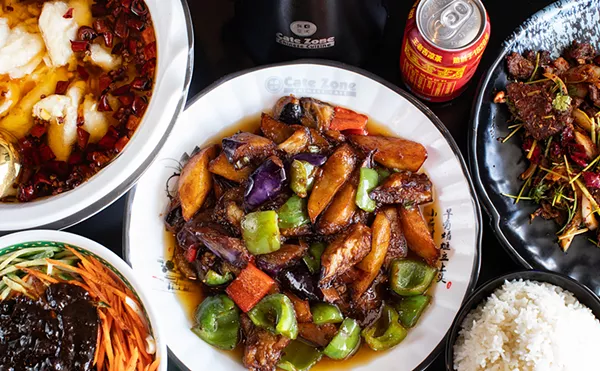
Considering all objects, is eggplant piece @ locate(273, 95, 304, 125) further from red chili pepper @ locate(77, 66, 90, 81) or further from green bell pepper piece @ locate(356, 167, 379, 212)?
red chili pepper @ locate(77, 66, 90, 81)

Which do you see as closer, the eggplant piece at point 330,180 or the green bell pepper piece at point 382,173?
the eggplant piece at point 330,180

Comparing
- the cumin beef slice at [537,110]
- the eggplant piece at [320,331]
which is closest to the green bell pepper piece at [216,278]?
the eggplant piece at [320,331]

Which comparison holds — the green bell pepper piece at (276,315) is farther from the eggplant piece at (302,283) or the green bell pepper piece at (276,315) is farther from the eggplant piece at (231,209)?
the eggplant piece at (231,209)

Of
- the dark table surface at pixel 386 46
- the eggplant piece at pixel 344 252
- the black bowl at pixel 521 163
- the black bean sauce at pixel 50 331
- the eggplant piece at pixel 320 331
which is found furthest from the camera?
the dark table surface at pixel 386 46

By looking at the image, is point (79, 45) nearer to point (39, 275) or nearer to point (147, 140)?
point (147, 140)

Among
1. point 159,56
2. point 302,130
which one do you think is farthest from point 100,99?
point 302,130

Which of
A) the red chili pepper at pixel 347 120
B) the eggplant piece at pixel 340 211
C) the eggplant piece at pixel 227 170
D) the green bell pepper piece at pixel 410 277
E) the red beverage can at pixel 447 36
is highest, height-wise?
the red beverage can at pixel 447 36

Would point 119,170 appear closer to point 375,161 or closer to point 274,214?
point 274,214
